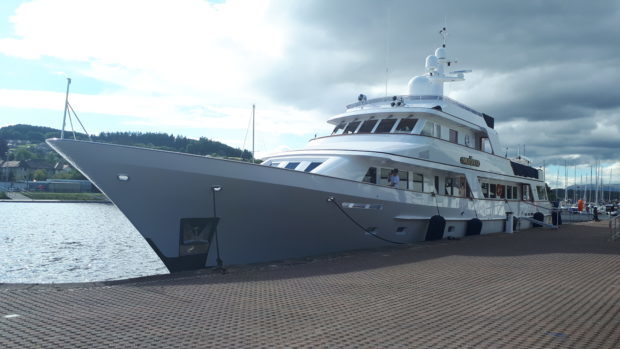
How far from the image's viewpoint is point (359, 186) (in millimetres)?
11883

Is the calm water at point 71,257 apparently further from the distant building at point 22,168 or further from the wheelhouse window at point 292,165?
the distant building at point 22,168

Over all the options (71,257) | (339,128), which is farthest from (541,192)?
(71,257)

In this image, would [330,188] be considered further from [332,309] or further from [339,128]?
[339,128]

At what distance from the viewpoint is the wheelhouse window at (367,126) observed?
628 inches

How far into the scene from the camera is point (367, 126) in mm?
16047

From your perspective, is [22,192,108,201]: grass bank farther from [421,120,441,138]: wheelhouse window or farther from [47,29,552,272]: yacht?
[421,120,441,138]: wheelhouse window

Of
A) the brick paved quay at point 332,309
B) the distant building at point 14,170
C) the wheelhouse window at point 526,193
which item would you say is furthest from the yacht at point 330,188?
the distant building at point 14,170

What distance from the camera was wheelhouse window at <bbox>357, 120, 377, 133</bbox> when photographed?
1596 cm

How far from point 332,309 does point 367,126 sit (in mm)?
10908

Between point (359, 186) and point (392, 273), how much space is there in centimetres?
370

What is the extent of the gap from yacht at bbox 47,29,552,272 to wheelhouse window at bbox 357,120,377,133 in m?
0.04

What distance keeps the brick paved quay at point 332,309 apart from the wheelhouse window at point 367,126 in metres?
7.39

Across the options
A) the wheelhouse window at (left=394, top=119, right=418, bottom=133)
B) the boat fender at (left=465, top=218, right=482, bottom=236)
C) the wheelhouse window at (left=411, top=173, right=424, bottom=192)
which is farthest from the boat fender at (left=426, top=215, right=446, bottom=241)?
the wheelhouse window at (left=394, top=119, right=418, bottom=133)

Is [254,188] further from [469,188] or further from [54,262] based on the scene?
[54,262]
